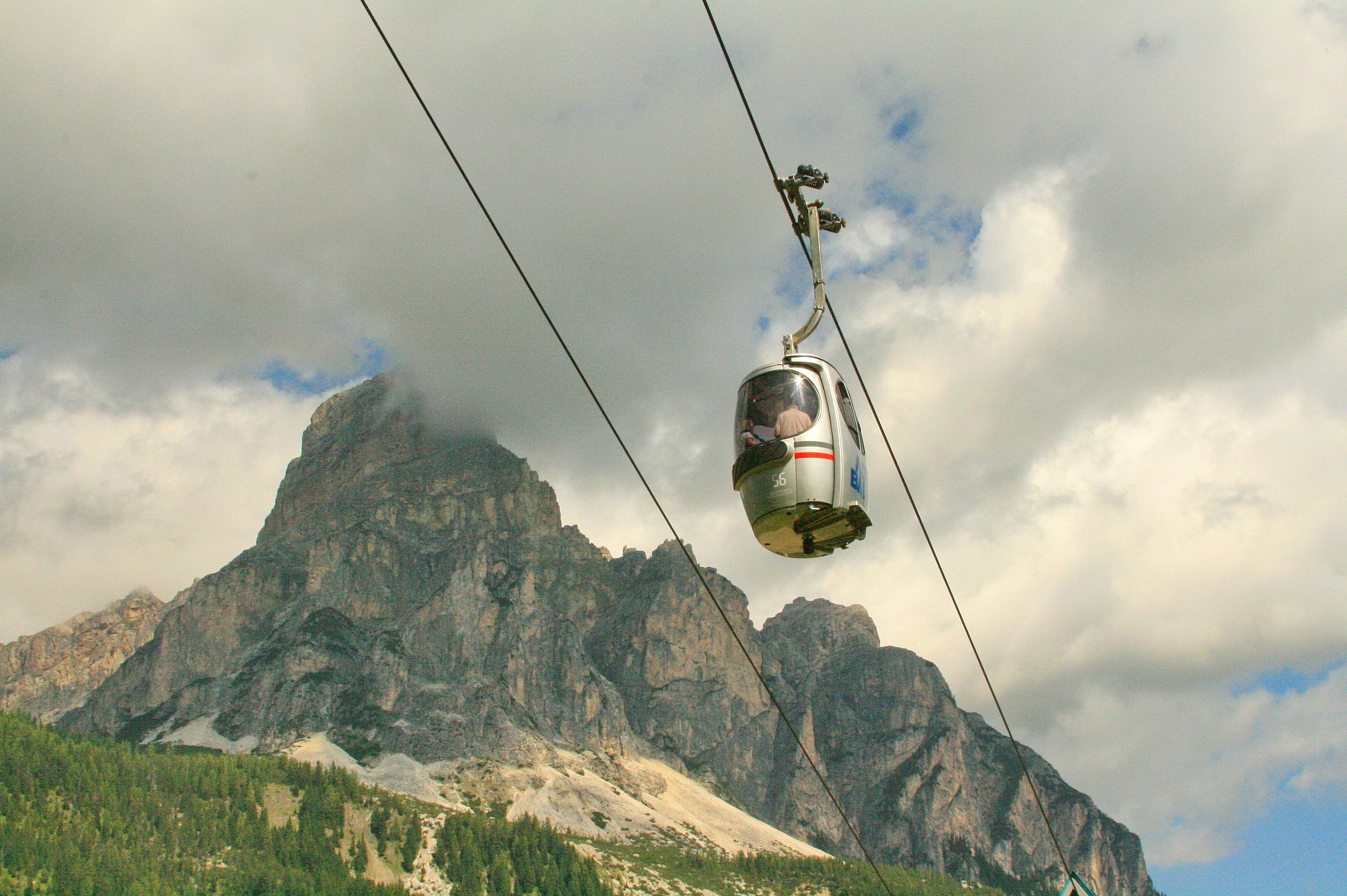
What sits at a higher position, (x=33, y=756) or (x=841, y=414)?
(x=33, y=756)

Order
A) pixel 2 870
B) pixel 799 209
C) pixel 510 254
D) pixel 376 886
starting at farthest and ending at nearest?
pixel 376 886
pixel 2 870
pixel 799 209
pixel 510 254

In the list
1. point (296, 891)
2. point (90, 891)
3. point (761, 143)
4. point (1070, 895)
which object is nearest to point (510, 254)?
point (761, 143)

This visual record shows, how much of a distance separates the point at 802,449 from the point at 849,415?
1822mm

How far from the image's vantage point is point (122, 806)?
642 ft

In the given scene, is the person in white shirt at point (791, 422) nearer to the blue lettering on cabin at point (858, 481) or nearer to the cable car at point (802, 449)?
the cable car at point (802, 449)

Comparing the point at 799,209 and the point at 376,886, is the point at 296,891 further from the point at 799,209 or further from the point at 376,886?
the point at 799,209

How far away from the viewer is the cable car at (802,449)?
1936 cm

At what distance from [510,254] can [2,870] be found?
596 feet

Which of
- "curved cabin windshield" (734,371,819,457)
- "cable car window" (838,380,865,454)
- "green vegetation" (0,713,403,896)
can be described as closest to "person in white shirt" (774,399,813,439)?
"curved cabin windshield" (734,371,819,457)

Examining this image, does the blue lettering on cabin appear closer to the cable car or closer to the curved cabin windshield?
the cable car

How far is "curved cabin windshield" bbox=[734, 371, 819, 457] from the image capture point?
1969cm

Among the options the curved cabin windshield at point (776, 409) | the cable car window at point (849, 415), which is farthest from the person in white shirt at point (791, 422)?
the cable car window at point (849, 415)

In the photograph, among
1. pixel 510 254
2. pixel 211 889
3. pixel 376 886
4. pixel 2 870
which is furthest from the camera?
pixel 376 886

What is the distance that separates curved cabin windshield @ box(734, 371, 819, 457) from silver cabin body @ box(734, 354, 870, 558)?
0.01m
